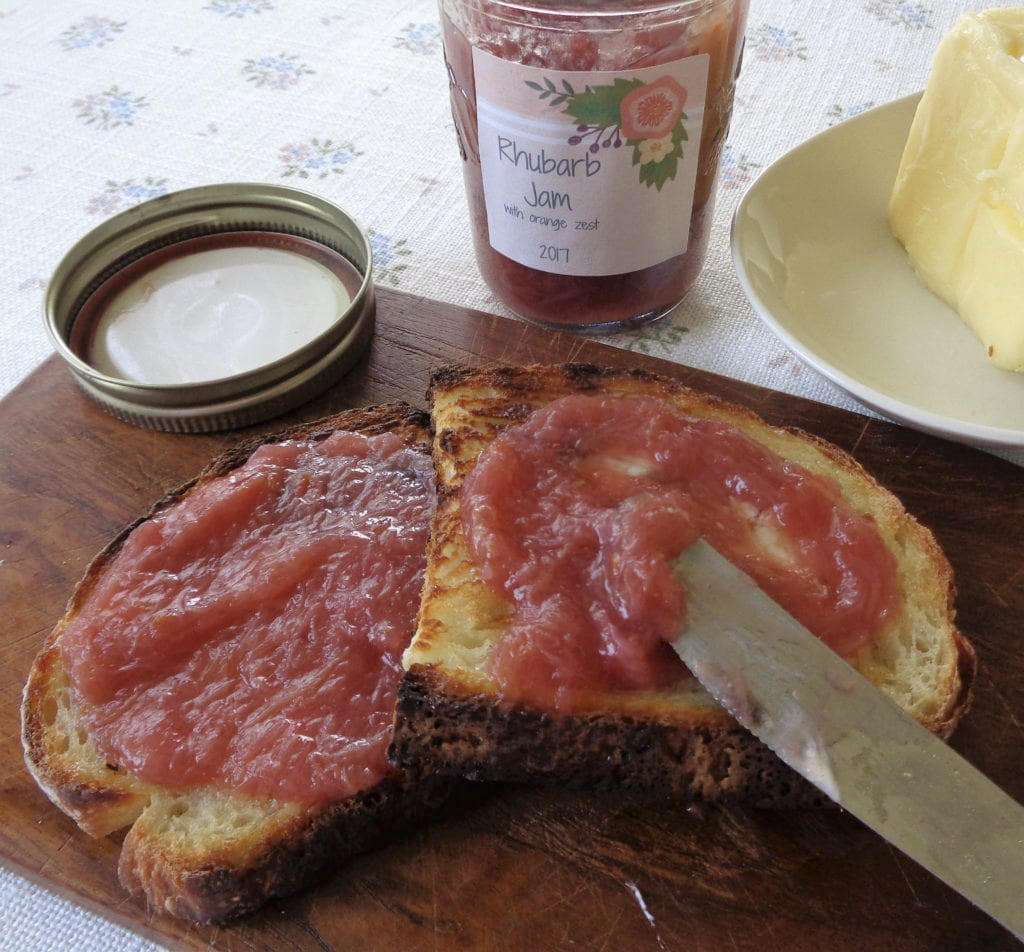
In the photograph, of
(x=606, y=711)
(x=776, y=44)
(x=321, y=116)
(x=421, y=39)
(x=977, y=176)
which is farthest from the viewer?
(x=421, y=39)

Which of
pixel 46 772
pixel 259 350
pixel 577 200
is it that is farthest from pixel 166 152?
pixel 46 772

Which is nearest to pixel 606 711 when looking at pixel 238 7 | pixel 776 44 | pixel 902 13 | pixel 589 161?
pixel 589 161

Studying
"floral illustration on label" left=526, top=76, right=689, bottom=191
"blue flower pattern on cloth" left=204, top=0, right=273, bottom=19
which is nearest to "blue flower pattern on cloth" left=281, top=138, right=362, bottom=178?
"blue flower pattern on cloth" left=204, top=0, right=273, bottom=19

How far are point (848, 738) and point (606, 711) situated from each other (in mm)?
363

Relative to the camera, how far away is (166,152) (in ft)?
10.8

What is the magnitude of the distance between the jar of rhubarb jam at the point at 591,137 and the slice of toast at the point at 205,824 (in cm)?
126

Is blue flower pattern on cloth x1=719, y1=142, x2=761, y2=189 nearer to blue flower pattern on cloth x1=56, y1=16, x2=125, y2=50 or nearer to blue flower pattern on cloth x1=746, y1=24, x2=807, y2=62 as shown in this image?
blue flower pattern on cloth x1=746, y1=24, x2=807, y2=62

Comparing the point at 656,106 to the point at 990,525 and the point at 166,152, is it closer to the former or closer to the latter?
the point at 990,525

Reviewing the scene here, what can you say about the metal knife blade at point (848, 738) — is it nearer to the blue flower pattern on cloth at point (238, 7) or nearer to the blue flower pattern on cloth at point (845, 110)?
the blue flower pattern on cloth at point (845, 110)

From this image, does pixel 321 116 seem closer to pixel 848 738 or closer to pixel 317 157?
pixel 317 157

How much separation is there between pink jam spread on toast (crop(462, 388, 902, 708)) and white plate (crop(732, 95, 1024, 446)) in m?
0.40

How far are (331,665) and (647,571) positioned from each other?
565 mm

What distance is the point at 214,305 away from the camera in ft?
7.81

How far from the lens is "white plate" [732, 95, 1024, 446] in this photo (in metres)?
2.02
